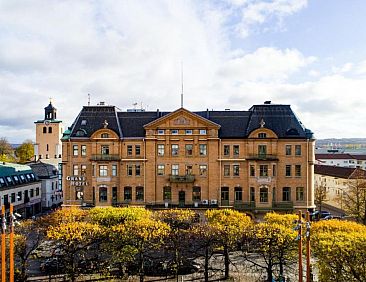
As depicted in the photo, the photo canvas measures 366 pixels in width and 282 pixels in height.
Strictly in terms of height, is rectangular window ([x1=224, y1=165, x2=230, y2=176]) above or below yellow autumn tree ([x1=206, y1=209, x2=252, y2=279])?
above

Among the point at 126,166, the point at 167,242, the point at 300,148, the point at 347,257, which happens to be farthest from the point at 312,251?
the point at 126,166

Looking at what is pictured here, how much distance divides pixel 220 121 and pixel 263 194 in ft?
42.7

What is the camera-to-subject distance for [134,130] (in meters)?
58.3

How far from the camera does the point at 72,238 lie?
36312 mm

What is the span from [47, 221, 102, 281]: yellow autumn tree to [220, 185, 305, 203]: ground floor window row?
78.1ft

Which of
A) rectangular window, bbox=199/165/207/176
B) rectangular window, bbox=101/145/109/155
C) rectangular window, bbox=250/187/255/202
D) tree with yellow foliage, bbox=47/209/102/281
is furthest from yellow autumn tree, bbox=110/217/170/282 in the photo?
rectangular window, bbox=250/187/255/202

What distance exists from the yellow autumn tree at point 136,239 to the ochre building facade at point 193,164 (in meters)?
18.5

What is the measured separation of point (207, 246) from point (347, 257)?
1332 cm

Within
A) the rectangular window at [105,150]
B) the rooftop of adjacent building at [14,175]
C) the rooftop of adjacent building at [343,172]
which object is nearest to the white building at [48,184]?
the rooftop of adjacent building at [14,175]

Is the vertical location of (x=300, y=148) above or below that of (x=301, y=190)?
above

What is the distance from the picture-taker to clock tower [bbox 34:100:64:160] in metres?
97.8

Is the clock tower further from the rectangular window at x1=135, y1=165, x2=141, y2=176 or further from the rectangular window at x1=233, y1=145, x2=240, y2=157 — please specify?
the rectangular window at x1=233, y1=145, x2=240, y2=157

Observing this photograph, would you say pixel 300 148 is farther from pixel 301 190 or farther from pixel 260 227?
pixel 260 227

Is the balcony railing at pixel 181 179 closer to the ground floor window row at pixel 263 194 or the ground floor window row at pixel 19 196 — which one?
the ground floor window row at pixel 263 194
